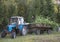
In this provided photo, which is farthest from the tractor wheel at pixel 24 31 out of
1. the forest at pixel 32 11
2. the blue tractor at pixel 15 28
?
the forest at pixel 32 11

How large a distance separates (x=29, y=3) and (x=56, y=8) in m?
4.18

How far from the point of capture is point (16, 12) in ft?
89.6

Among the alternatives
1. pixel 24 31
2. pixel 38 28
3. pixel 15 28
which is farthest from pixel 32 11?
pixel 15 28

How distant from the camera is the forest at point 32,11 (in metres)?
25.8

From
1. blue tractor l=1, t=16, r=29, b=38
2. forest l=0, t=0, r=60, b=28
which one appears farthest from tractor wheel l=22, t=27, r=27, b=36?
forest l=0, t=0, r=60, b=28

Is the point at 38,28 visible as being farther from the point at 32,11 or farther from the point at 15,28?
the point at 32,11

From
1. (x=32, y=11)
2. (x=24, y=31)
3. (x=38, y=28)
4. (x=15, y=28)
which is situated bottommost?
(x=24, y=31)

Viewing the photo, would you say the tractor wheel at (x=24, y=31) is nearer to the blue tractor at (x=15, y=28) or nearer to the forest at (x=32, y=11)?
the blue tractor at (x=15, y=28)

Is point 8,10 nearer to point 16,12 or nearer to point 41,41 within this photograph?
point 16,12

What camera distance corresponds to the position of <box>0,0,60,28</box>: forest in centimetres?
2583

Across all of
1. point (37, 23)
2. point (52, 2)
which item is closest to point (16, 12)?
point (37, 23)

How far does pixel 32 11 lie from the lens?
2822cm

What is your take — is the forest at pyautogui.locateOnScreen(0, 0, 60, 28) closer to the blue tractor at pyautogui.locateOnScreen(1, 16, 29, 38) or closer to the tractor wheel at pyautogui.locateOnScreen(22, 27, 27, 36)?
the blue tractor at pyautogui.locateOnScreen(1, 16, 29, 38)

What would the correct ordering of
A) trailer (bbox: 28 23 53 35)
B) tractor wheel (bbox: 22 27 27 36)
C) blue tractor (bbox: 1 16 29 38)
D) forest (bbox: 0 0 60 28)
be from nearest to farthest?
1. blue tractor (bbox: 1 16 29 38)
2. tractor wheel (bbox: 22 27 27 36)
3. trailer (bbox: 28 23 53 35)
4. forest (bbox: 0 0 60 28)
